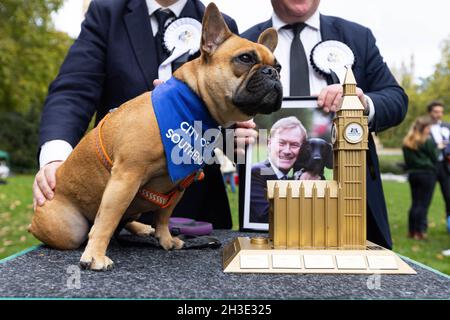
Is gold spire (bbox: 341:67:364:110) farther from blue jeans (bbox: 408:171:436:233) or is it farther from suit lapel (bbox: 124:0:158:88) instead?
blue jeans (bbox: 408:171:436:233)

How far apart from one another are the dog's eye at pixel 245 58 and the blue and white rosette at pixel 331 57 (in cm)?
73

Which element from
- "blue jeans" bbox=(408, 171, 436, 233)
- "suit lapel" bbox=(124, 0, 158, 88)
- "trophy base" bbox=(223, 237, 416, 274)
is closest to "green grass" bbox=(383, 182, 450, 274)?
"blue jeans" bbox=(408, 171, 436, 233)

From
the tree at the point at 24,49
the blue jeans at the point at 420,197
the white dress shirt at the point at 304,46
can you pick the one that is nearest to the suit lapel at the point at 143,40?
the white dress shirt at the point at 304,46

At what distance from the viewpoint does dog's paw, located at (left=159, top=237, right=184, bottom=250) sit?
181 centimetres

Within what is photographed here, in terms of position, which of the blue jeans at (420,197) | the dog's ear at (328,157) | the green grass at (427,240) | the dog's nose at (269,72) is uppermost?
the dog's nose at (269,72)

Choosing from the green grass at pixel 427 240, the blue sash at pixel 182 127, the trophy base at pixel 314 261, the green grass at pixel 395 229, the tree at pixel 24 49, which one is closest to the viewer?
the trophy base at pixel 314 261

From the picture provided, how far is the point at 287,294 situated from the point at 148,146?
64 cm

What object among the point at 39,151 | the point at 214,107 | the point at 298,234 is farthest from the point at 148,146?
the point at 39,151

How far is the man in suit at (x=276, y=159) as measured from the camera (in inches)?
80.4

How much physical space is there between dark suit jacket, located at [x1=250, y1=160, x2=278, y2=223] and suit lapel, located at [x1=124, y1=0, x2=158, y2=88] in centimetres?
65

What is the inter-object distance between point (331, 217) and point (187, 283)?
0.51m

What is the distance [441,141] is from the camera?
260 inches

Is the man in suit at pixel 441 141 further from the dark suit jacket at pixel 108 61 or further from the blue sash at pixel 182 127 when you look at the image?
the blue sash at pixel 182 127

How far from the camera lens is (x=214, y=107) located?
1.55 m
